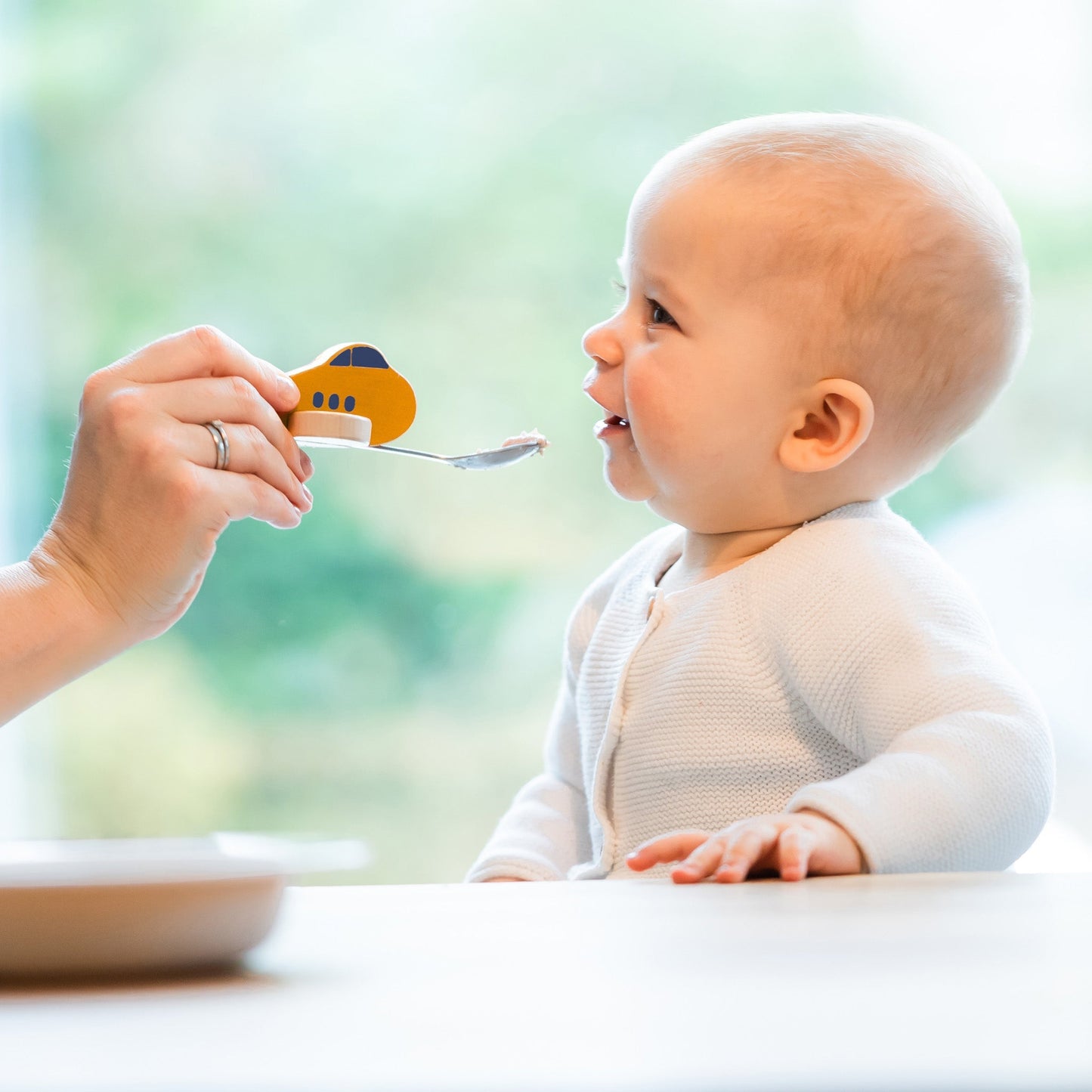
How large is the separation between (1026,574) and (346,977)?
93.8 inches

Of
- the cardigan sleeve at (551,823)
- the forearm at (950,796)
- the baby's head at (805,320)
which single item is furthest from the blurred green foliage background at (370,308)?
the forearm at (950,796)

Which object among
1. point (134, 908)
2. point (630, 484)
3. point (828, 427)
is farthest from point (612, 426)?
point (134, 908)

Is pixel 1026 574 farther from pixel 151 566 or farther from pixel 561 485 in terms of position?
pixel 151 566

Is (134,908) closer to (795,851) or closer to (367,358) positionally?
(795,851)

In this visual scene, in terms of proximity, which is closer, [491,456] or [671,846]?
[671,846]

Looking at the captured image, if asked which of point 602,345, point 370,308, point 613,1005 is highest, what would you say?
point 370,308

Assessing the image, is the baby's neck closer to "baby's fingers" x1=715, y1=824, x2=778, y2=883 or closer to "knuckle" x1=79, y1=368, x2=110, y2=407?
"baby's fingers" x1=715, y1=824, x2=778, y2=883

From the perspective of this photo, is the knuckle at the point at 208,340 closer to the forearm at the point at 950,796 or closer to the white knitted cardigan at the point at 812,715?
the white knitted cardigan at the point at 812,715

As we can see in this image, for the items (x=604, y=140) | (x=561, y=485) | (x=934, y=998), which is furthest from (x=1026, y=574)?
(x=934, y=998)

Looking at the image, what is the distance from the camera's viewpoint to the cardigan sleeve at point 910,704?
794 mm

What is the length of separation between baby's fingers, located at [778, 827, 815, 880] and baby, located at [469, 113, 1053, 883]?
15 cm

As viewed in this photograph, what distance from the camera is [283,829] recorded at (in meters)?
2.85

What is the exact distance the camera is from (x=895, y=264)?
977mm

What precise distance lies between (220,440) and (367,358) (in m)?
0.13
